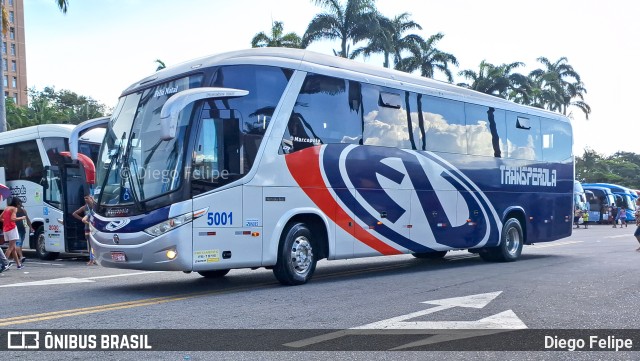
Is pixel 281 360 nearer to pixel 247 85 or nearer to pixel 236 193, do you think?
pixel 236 193

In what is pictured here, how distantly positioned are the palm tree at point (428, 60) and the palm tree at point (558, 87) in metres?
19.4

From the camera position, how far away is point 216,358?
573 centimetres

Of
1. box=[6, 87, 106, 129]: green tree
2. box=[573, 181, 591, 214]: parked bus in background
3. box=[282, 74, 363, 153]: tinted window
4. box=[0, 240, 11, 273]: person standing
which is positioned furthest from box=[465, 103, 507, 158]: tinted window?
box=[6, 87, 106, 129]: green tree

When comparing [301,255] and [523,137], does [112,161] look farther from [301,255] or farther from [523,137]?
[523,137]

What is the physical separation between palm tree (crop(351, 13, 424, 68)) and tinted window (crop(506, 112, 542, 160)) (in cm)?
2213

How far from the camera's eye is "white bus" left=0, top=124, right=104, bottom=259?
17562mm

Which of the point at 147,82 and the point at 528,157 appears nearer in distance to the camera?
the point at 147,82

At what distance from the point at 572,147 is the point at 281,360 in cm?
1480

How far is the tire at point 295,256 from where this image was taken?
1039 centimetres

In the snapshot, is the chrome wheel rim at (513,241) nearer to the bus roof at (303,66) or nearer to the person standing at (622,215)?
the bus roof at (303,66)

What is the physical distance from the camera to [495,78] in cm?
5209

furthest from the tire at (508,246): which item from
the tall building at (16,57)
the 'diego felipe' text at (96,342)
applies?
the tall building at (16,57)

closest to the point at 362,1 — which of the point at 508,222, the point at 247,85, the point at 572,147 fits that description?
the point at 572,147

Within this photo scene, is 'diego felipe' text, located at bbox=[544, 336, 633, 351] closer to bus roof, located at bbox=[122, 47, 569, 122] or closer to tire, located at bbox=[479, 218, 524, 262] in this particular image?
bus roof, located at bbox=[122, 47, 569, 122]
